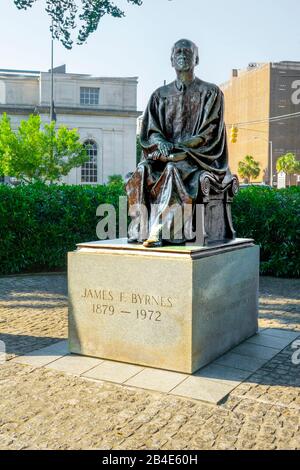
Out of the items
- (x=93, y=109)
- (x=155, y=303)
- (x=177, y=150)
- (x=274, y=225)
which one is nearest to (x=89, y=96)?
(x=93, y=109)

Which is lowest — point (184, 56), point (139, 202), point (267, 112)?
point (139, 202)

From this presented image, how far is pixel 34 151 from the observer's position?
38000 millimetres

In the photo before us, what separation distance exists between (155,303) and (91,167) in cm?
4839

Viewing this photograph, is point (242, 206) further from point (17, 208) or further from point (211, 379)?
point (211, 379)

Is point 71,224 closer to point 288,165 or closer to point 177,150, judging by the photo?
point 177,150

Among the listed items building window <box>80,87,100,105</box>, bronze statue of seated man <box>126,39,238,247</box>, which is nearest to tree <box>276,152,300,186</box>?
building window <box>80,87,100,105</box>

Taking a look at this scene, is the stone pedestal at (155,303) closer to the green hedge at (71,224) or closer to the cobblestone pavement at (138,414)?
the cobblestone pavement at (138,414)

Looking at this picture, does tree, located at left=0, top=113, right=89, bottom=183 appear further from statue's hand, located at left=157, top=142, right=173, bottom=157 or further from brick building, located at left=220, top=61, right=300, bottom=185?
brick building, located at left=220, top=61, right=300, bottom=185

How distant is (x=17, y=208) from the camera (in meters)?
11.8

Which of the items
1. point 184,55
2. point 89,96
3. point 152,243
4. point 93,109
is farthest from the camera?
point 89,96

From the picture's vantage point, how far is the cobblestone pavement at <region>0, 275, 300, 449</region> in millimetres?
3783

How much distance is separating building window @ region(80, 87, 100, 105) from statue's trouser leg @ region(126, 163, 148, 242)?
48822 mm

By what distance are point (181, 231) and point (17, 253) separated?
22.9ft
